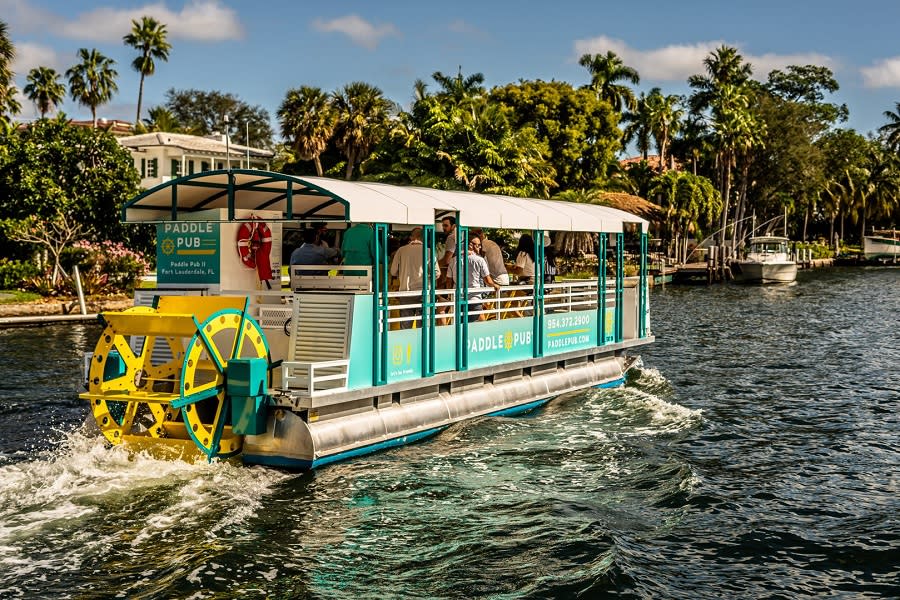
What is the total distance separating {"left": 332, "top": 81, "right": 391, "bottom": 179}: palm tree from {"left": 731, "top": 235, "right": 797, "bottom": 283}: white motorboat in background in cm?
2502

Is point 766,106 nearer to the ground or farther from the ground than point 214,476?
farther from the ground

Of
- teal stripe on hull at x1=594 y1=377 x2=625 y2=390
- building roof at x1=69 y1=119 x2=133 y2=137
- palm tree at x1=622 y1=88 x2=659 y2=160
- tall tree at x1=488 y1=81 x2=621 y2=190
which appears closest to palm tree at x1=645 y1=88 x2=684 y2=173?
palm tree at x1=622 y1=88 x2=659 y2=160

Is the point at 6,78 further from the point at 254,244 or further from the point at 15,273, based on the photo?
the point at 254,244

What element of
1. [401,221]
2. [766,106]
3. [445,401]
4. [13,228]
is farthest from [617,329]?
[766,106]

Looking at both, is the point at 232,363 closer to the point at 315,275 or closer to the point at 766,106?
the point at 315,275

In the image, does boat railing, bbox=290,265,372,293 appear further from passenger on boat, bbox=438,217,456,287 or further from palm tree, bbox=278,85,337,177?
palm tree, bbox=278,85,337,177

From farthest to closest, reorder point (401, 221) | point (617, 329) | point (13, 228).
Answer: point (13, 228) → point (617, 329) → point (401, 221)

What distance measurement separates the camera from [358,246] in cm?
1362

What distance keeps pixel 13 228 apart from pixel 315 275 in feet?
88.7

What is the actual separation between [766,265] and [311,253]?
172ft

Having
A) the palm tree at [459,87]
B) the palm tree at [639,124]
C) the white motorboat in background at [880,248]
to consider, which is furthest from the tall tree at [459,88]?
the white motorboat in background at [880,248]

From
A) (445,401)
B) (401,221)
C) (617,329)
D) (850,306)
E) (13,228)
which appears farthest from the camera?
(850,306)

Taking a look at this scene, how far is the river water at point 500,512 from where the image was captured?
929 centimetres

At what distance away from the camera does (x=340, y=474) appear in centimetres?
1240
